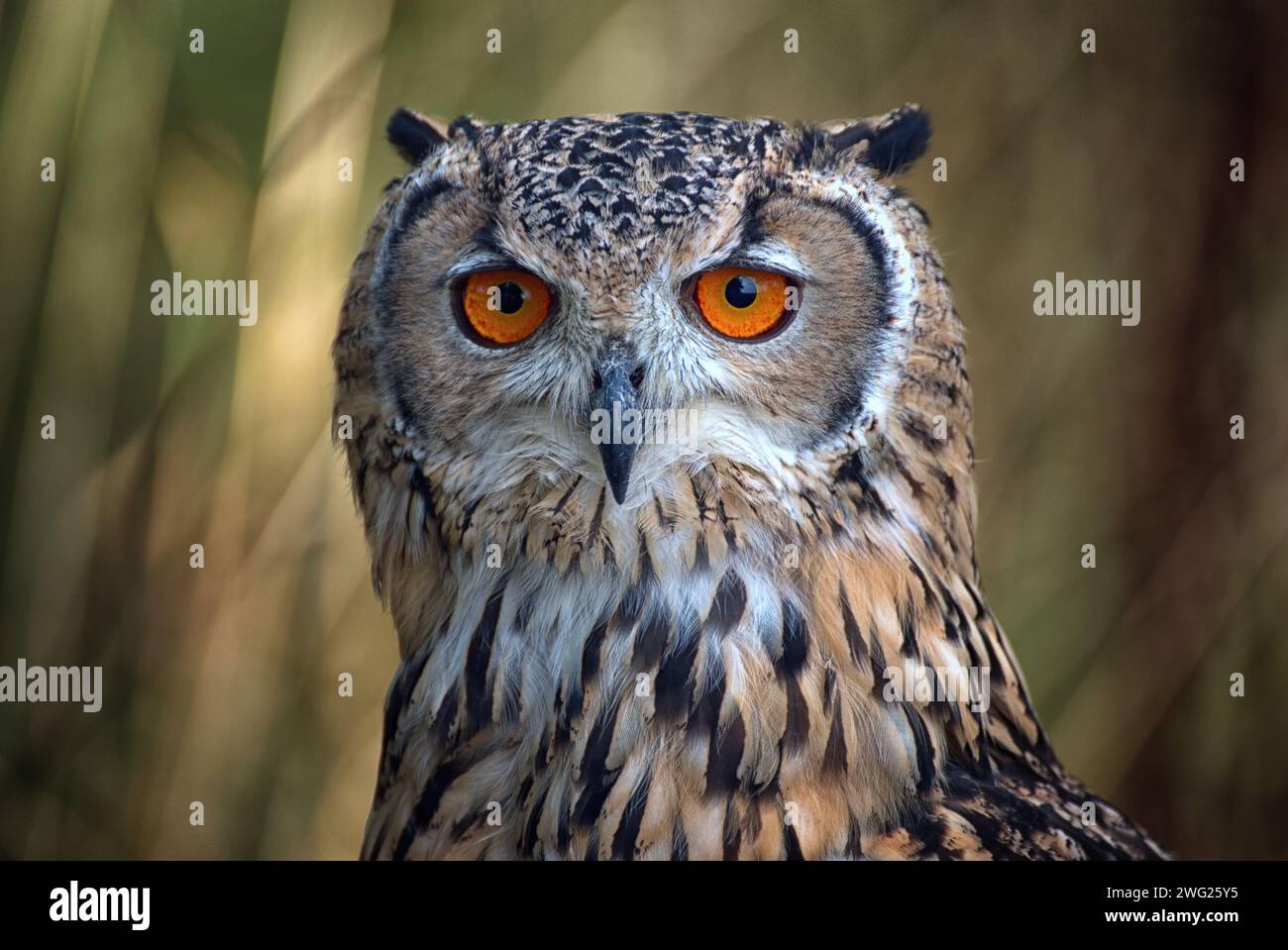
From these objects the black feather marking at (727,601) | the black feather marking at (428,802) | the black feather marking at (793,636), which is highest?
the black feather marking at (727,601)

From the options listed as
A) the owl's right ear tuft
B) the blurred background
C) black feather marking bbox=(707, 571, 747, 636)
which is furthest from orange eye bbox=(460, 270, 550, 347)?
the blurred background

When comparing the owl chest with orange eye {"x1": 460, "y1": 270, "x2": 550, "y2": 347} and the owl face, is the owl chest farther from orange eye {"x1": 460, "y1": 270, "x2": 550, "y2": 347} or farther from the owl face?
orange eye {"x1": 460, "y1": 270, "x2": 550, "y2": 347}

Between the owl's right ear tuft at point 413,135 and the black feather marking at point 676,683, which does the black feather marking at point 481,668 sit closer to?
the black feather marking at point 676,683

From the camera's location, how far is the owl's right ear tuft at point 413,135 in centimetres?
126

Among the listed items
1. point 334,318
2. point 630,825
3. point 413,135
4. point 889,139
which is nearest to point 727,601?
point 630,825

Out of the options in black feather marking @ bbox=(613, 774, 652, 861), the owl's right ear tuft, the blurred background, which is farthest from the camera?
the blurred background

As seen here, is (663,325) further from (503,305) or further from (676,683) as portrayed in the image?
(676,683)

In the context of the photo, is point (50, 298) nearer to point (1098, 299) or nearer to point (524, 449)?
point (524, 449)

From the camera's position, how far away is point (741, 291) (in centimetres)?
108

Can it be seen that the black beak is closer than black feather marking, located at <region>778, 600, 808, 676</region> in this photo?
Yes

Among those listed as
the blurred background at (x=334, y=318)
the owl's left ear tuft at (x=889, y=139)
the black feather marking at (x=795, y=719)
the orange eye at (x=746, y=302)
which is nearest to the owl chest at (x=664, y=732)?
the black feather marking at (x=795, y=719)

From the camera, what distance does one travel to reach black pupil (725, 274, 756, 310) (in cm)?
107
